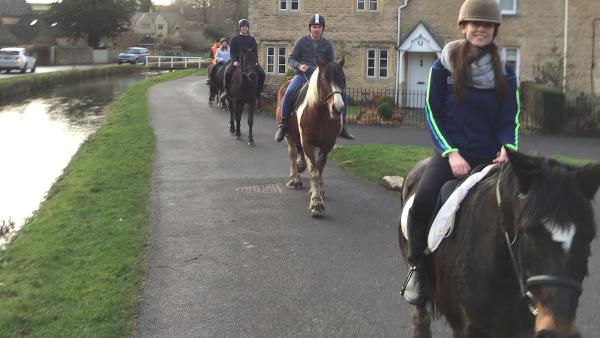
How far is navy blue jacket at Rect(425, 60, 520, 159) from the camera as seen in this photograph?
4020mm

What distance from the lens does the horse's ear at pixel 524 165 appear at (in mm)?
2686

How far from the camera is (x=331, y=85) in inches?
350

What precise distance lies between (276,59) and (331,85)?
23.1 meters

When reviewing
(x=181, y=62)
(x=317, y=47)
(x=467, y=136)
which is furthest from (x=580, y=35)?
(x=181, y=62)

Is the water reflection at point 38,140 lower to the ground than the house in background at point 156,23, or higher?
lower

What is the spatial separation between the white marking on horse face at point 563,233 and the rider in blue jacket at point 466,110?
1.30 meters

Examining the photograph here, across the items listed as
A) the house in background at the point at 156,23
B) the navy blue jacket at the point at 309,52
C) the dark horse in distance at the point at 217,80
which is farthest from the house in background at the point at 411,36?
the house in background at the point at 156,23

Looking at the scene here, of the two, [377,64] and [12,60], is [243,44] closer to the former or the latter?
[377,64]

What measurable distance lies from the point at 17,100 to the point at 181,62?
35310 mm

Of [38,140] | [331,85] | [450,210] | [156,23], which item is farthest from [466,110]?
[156,23]

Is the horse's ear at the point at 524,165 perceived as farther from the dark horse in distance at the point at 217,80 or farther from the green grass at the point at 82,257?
the dark horse in distance at the point at 217,80

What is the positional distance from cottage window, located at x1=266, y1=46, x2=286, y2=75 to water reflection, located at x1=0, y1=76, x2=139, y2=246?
823cm

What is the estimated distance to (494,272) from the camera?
320 centimetres

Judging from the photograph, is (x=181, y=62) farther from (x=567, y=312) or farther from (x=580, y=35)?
(x=567, y=312)
